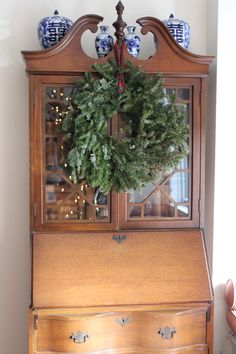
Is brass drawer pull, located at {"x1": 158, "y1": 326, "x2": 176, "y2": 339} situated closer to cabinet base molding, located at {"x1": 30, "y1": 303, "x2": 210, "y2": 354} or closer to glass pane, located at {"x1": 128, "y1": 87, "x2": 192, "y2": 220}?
cabinet base molding, located at {"x1": 30, "y1": 303, "x2": 210, "y2": 354}

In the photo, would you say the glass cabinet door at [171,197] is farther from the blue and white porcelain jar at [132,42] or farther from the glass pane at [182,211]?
the blue and white porcelain jar at [132,42]

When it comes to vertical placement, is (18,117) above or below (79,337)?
above

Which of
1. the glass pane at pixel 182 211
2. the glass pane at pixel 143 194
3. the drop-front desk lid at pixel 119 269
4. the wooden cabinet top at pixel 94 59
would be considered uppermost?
the wooden cabinet top at pixel 94 59

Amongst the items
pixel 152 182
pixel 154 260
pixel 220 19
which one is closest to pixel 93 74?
pixel 152 182

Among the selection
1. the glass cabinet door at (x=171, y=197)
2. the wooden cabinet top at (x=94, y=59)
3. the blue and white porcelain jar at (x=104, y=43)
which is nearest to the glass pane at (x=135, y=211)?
the glass cabinet door at (x=171, y=197)

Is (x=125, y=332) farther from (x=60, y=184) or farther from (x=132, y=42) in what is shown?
(x=132, y=42)

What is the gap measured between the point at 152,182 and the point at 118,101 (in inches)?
18.0

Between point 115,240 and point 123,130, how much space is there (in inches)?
22.3

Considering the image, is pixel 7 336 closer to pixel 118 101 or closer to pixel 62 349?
pixel 62 349

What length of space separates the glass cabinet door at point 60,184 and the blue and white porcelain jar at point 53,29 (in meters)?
0.23

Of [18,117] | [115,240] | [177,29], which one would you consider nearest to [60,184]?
[115,240]

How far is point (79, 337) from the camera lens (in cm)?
165

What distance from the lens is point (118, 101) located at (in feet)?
5.75

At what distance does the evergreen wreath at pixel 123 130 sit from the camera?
67.7 inches
